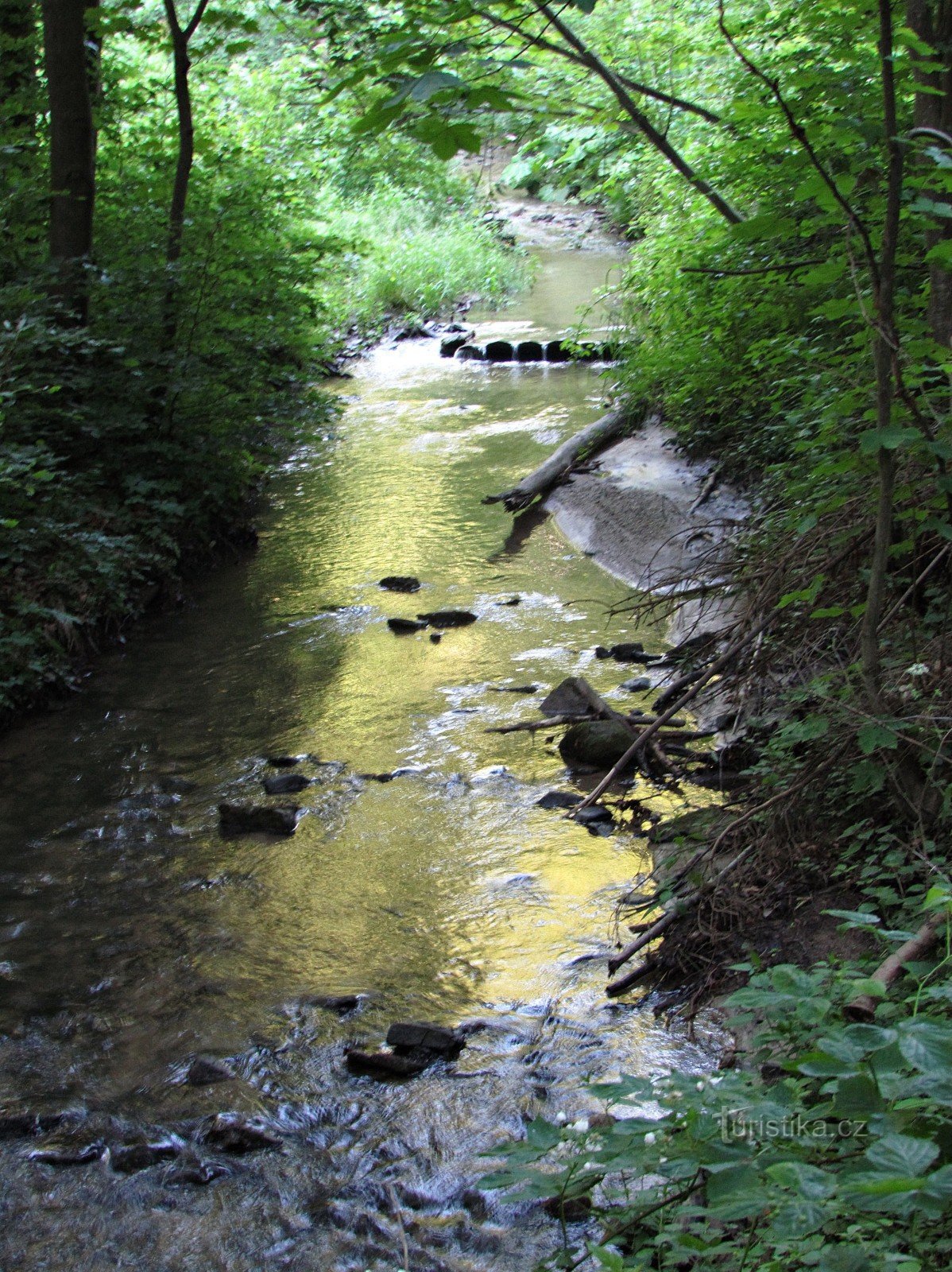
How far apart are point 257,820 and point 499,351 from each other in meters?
13.1

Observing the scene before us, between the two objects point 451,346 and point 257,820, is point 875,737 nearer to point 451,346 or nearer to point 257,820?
point 257,820

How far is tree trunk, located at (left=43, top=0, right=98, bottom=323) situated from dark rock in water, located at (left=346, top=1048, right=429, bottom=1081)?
5.83 metres

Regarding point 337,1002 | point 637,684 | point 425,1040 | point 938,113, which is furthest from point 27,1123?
point 938,113

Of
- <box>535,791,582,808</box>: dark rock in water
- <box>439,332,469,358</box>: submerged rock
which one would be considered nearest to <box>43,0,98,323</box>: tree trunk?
<box>535,791,582,808</box>: dark rock in water

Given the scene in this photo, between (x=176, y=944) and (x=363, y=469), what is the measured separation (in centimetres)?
804

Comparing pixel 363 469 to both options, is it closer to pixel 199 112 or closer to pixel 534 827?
pixel 199 112

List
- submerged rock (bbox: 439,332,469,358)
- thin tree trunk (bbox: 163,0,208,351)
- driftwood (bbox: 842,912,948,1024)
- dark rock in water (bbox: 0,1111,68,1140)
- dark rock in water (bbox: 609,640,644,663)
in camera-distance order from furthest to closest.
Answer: submerged rock (bbox: 439,332,469,358), thin tree trunk (bbox: 163,0,208,351), dark rock in water (bbox: 609,640,644,663), dark rock in water (bbox: 0,1111,68,1140), driftwood (bbox: 842,912,948,1024)

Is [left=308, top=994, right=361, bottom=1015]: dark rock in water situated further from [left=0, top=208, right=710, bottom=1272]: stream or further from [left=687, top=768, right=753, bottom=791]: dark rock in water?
[left=687, top=768, right=753, bottom=791]: dark rock in water

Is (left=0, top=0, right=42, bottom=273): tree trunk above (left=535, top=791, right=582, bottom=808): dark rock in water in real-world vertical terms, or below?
above

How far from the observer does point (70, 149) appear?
7953 millimetres

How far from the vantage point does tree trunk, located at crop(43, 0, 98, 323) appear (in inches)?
302

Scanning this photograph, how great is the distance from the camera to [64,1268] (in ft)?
9.48

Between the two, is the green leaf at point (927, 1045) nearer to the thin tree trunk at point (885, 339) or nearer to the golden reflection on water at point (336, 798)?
the thin tree trunk at point (885, 339)

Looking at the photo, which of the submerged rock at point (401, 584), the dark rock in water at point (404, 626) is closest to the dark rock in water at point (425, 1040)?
the dark rock in water at point (404, 626)
